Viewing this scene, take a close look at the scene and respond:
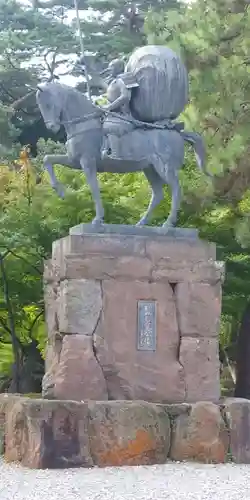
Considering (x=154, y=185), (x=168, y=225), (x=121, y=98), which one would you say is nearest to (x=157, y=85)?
(x=121, y=98)

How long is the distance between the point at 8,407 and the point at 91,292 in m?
1.44

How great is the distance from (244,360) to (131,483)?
5113mm

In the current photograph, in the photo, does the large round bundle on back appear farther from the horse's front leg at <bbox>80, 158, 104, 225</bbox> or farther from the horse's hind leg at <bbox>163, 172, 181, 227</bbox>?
the horse's front leg at <bbox>80, 158, 104, 225</bbox>

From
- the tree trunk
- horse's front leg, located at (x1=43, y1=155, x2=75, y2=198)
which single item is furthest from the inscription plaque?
the tree trunk

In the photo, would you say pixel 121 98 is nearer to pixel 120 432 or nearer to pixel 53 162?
pixel 53 162

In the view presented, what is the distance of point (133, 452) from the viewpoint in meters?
7.24

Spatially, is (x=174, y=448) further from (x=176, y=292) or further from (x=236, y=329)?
(x=236, y=329)

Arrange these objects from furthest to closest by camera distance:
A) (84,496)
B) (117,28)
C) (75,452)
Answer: (117,28) < (75,452) < (84,496)

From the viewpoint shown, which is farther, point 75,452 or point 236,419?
point 236,419

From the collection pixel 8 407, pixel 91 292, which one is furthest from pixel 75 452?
pixel 91 292

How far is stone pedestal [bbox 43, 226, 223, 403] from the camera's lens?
7.57m

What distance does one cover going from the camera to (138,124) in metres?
8.22

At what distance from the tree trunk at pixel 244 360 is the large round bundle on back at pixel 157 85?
13.1 feet

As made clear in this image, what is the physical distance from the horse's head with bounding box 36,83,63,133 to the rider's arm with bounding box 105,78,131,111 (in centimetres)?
55
